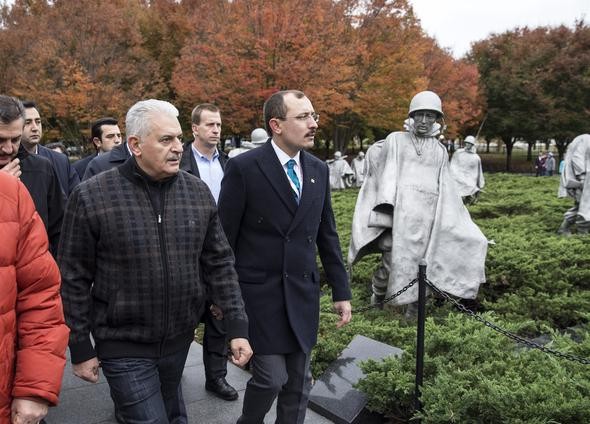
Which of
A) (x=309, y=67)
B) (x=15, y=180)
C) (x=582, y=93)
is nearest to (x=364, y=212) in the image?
(x=15, y=180)

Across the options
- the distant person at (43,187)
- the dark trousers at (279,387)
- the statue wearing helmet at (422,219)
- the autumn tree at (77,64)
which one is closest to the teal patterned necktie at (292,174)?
the dark trousers at (279,387)

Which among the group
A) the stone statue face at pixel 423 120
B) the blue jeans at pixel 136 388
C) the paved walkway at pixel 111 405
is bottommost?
the paved walkway at pixel 111 405

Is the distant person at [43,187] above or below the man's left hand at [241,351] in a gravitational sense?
above

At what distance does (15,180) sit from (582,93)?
35415mm

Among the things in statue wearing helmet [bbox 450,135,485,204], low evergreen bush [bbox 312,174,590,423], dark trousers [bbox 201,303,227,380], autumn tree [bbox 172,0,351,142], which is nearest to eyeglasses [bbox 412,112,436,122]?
low evergreen bush [bbox 312,174,590,423]

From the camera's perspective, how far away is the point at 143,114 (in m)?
2.48

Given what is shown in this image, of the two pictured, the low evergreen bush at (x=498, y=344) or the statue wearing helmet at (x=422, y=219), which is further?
the statue wearing helmet at (x=422, y=219)

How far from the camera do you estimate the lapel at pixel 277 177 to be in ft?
10.1

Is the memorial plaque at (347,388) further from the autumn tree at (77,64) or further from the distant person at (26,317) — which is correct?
the autumn tree at (77,64)

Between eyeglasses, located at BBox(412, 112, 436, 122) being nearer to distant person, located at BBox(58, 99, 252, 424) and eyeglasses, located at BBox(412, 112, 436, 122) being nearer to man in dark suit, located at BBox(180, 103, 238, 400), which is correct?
man in dark suit, located at BBox(180, 103, 238, 400)

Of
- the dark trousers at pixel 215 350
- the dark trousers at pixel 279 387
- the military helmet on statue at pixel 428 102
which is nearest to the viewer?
the dark trousers at pixel 279 387

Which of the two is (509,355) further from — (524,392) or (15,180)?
(15,180)

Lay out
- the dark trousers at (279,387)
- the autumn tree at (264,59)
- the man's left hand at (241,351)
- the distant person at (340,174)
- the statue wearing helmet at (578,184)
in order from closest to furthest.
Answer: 1. the man's left hand at (241,351)
2. the dark trousers at (279,387)
3. the statue wearing helmet at (578,184)
4. the autumn tree at (264,59)
5. the distant person at (340,174)

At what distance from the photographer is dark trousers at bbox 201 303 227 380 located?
4.11 m
